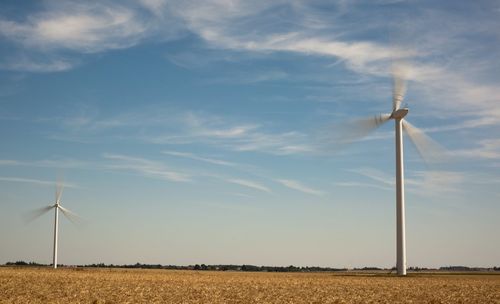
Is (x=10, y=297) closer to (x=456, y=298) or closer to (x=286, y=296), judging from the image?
(x=286, y=296)

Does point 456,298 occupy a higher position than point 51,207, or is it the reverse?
point 51,207

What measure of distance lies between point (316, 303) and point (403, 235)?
52058mm

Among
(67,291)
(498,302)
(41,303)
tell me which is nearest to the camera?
(41,303)

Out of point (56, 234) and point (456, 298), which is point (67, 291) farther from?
point (56, 234)

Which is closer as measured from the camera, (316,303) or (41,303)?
(41,303)

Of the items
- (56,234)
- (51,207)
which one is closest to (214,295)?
(56,234)

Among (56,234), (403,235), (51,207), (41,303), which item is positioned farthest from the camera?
(51,207)

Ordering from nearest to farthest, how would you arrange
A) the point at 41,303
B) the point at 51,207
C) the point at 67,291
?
1. the point at 41,303
2. the point at 67,291
3. the point at 51,207

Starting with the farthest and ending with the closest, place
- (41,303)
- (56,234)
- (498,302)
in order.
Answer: (56,234) → (498,302) → (41,303)

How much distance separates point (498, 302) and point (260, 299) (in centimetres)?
1883

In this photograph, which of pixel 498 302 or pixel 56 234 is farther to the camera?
pixel 56 234

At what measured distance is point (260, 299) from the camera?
44.5 meters

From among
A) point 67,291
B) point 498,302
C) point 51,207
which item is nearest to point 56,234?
point 51,207

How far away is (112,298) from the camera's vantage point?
43.5 metres
